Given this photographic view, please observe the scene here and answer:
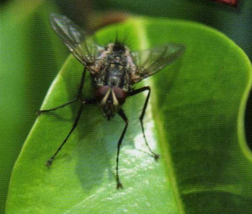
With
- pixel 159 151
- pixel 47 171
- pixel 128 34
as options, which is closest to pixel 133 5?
pixel 128 34

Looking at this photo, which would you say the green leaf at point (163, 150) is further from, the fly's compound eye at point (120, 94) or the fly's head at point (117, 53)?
the fly's head at point (117, 53)

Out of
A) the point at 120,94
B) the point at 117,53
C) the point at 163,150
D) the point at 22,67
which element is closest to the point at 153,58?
the point at 117,53

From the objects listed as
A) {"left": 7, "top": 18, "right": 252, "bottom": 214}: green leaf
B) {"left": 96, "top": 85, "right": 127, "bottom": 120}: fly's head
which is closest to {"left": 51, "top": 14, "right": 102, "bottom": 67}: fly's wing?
{"left": 7, "top": 18, "right": 252, "bottom": 214}: green leaf

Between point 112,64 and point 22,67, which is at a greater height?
point 112,64

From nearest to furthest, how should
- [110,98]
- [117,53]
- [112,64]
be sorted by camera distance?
[110,98] → [112,64] → [117,53]

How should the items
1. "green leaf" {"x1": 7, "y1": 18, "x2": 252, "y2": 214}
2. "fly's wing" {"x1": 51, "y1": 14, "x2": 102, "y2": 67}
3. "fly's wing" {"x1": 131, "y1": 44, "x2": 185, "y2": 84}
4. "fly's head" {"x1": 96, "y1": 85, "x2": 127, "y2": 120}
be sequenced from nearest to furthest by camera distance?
"green leaf" {"x1": 7, "y1": 18, "x2": 252, "y2": 214}
"fly's head" {"x1": 96, "y1": 85, "x2": 127, "y2": 120}
"fly's wing" {"x1": 131, "y1": 44, "x2": 185, "y2": 84}
"fly's wing" {"x1": 51, "y1": 14, "x2": 102, "y2": 67}

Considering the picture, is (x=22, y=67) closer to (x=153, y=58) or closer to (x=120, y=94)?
(x=120, y=94)

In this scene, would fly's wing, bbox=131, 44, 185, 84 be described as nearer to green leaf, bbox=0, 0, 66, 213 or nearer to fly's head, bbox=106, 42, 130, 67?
fly's head, bbox=106, 42, 130, 67

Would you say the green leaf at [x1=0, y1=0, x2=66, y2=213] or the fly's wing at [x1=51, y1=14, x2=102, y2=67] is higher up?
the fly's wing at [x1=51, y1=14, x2=102, y2=67]
